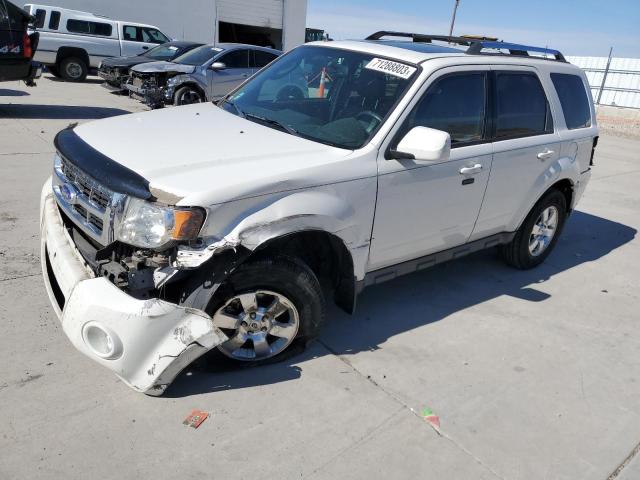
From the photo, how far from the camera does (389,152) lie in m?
3.36

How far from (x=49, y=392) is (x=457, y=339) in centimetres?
265

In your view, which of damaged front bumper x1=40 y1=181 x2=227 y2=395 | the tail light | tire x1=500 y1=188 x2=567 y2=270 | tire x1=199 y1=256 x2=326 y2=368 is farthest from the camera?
the tail light

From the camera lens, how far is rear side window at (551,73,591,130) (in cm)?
485

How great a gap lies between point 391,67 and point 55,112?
31.5 feet

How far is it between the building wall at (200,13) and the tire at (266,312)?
21821 mm

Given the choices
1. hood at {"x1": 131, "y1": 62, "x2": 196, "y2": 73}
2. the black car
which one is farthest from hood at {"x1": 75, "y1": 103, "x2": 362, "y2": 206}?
the black car

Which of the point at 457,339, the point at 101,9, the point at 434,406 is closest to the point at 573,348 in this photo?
the point at 457,339

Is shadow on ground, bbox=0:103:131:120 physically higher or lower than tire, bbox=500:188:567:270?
lower

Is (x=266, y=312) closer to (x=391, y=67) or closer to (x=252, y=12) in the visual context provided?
(x=391, y=67)

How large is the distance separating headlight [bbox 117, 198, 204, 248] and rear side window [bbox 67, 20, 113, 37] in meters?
16.4

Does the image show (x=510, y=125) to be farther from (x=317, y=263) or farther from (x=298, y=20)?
(x=298, y=20)

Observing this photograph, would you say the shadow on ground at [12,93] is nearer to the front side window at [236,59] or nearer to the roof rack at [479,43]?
the front side window at [236,59]

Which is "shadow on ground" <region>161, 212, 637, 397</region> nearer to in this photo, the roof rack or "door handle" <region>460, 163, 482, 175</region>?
"door handle" <region>460, 163, 482, 175</region>

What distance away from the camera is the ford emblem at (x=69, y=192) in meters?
3.06
